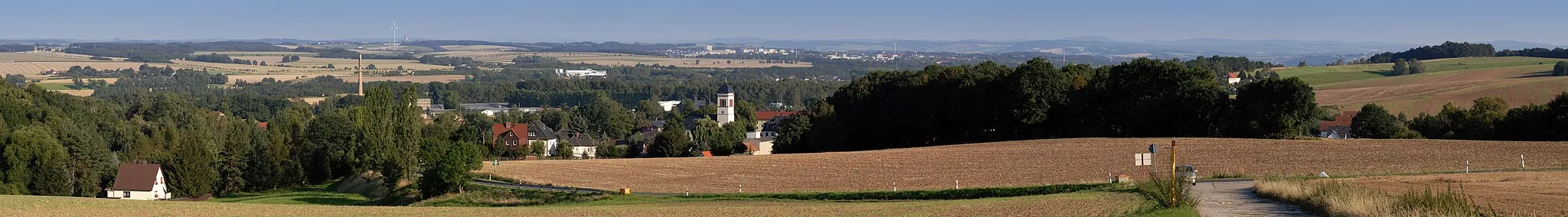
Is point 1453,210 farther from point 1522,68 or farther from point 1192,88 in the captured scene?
point 1522,68

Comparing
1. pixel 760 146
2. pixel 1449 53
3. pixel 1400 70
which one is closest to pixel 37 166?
pixel 760 146

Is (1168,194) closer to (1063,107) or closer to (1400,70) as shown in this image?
(1063,107)

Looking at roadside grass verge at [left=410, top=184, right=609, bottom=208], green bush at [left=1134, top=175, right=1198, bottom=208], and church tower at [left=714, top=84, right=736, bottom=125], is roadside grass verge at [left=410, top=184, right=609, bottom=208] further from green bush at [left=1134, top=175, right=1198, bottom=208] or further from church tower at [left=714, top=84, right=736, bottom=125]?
church tower at [left=714, top=84, right=736, bottom=125]

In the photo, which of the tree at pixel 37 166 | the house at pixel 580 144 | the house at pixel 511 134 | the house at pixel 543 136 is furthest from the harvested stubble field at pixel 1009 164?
the house at pixel 543 136

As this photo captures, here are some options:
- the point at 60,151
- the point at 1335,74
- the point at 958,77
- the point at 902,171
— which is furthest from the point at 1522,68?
the point at 60,151

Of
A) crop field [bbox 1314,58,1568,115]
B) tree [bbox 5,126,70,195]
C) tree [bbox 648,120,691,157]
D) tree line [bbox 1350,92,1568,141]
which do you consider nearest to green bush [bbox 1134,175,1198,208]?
tree line [bbox 1350,92,1568,141]

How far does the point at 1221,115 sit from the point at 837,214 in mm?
39925

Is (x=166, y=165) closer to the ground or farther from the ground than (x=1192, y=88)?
closer to the ground

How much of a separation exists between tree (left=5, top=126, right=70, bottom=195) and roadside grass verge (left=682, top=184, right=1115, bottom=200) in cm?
4236

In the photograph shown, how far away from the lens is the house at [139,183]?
66.0m

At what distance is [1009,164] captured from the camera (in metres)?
49.0

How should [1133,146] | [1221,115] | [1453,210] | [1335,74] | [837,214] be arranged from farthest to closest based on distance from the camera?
[1335,74]
[1221,115]
[1133,146]
[837,214]
[1453,210]

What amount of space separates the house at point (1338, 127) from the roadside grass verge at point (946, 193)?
5635 centimetres

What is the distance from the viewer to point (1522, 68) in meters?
127
